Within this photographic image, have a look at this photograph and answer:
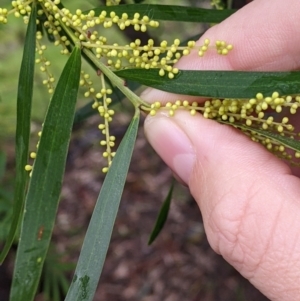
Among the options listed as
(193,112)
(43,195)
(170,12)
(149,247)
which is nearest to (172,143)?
(193,112)

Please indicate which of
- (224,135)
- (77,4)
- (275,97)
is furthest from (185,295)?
(275,97)

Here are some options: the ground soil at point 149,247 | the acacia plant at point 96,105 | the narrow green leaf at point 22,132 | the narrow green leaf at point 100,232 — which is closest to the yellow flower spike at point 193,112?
the acacia plant at point 96,105

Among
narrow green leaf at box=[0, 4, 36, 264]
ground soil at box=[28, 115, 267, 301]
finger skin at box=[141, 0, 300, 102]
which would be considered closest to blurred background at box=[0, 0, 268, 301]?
ground soil at box=[28, 115, 267, 301]

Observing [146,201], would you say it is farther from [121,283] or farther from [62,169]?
[62,169]

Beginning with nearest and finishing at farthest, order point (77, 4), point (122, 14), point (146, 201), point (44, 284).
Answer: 1. point (122, 14)
2. point (77, 4)
3. point (44, 284)
4. point (146, 201)

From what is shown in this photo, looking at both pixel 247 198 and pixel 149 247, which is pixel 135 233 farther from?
pixel 247 198

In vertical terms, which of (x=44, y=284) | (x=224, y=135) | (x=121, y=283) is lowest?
(x=121, y=283)

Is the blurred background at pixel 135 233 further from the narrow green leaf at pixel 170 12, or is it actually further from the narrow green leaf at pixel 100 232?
the narrow green leaf at pixel 100 232
